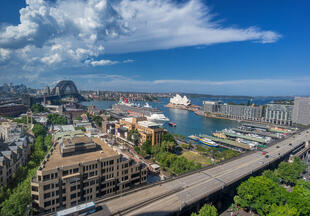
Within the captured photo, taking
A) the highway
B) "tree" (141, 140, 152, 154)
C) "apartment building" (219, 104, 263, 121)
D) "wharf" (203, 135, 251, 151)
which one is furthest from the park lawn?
"apartment building" (219, 104, 263, 121)

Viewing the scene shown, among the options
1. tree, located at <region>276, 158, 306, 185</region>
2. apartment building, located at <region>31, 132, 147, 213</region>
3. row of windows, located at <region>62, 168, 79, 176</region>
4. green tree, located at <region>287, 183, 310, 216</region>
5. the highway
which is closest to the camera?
the highway

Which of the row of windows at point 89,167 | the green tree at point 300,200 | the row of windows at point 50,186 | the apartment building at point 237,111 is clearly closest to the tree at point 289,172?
the green tree at point 300,200

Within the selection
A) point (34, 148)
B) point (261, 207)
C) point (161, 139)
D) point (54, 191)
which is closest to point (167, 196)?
point (261, 207)

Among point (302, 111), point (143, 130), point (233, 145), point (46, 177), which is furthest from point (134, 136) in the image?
point (302, 111)

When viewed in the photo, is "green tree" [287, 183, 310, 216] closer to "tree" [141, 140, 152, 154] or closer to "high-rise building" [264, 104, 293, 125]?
"tree" [141, 140, 152, 154]

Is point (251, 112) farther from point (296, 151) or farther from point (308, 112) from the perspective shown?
point (296, 151)

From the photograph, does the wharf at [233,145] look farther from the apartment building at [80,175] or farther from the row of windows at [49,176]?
the row of windows at [49,176]

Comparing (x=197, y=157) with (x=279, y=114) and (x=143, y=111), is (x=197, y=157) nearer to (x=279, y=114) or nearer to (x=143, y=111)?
(x=143, y=111)
